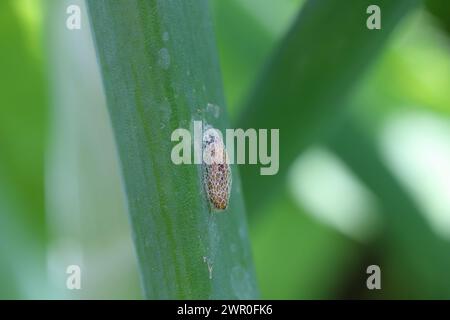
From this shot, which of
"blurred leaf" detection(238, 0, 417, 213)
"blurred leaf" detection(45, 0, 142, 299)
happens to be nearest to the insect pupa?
"blurred leaf" detection(238, 0, 417, 213)

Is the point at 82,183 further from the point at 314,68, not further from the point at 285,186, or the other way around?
the point at 314,68

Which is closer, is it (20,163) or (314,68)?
(314,68)

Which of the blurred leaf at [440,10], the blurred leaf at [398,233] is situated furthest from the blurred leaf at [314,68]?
the blurred leaf at [398,233]

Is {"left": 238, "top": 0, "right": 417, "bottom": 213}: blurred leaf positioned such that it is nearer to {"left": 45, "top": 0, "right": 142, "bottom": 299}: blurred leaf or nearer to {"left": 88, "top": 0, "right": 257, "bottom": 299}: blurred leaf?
{"left": 88, "top": 0, "right": 257, "bottom": 299}: blurred leaf

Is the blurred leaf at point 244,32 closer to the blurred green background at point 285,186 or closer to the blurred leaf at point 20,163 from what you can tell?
the blurred green background at point 285,186

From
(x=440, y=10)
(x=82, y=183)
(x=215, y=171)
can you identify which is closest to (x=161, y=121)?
(x=215, y=171)
